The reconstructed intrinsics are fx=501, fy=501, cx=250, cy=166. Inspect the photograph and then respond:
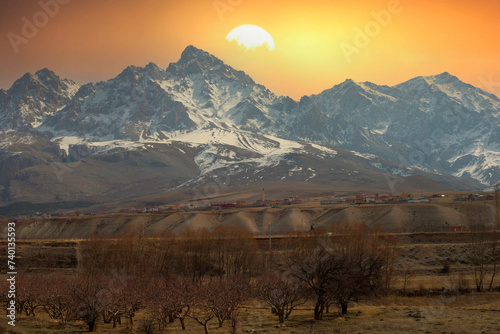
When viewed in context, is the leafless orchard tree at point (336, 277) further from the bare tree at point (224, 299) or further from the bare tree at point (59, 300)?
the bare tree at point (59, 300)

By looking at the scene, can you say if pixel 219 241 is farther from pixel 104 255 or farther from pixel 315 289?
pixel 315 289

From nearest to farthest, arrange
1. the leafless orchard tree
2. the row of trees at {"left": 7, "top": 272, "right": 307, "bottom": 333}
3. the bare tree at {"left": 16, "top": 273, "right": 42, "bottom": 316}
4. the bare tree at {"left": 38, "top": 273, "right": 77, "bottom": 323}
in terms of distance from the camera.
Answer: the row of trees at {"left": 7, "top": 272, "right": 307, "bottom": 333}, the leafless orchard tree, the bare tree at {"left": 38, "top": 273, "right": 77, "bottom": 323}, the bare tree at {"left": 16, "top": 273, "right": 42, "bottom": 316}

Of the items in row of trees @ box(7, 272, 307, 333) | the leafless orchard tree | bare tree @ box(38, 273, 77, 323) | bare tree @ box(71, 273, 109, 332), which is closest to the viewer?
row of trees @ box(7, 272, 307, 333)

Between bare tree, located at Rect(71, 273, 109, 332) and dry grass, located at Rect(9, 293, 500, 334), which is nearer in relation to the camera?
dry grass, located at Rect(9, 293, 500, 334)

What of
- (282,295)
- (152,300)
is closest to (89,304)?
(152,300)

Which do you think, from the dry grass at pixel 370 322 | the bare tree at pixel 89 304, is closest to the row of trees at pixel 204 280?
the bare tree at pixel 89 304

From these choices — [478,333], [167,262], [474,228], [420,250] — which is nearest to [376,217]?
[420,250]

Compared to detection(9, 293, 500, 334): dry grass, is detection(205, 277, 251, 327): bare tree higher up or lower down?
higher up

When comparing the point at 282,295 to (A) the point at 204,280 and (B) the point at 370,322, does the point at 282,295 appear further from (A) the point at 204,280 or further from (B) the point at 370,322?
(A) the point at 204,280

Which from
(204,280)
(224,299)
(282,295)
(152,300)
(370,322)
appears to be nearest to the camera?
(370,322)

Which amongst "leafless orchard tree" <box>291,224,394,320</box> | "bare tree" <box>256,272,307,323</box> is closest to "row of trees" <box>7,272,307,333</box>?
"bare tree" <box>256,272,307,323</box>

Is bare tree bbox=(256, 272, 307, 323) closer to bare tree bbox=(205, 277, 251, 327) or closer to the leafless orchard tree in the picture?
the leafless orchard tree

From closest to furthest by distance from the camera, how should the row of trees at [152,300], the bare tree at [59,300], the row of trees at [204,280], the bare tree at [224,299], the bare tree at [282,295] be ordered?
the bare tree at [224,299] → the row of trees at [152,300] → the row of trees at [204,280] → the bare tree at [282,295] → the bare tree at [59,300]

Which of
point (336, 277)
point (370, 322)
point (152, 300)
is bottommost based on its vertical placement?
point (370, 322)
